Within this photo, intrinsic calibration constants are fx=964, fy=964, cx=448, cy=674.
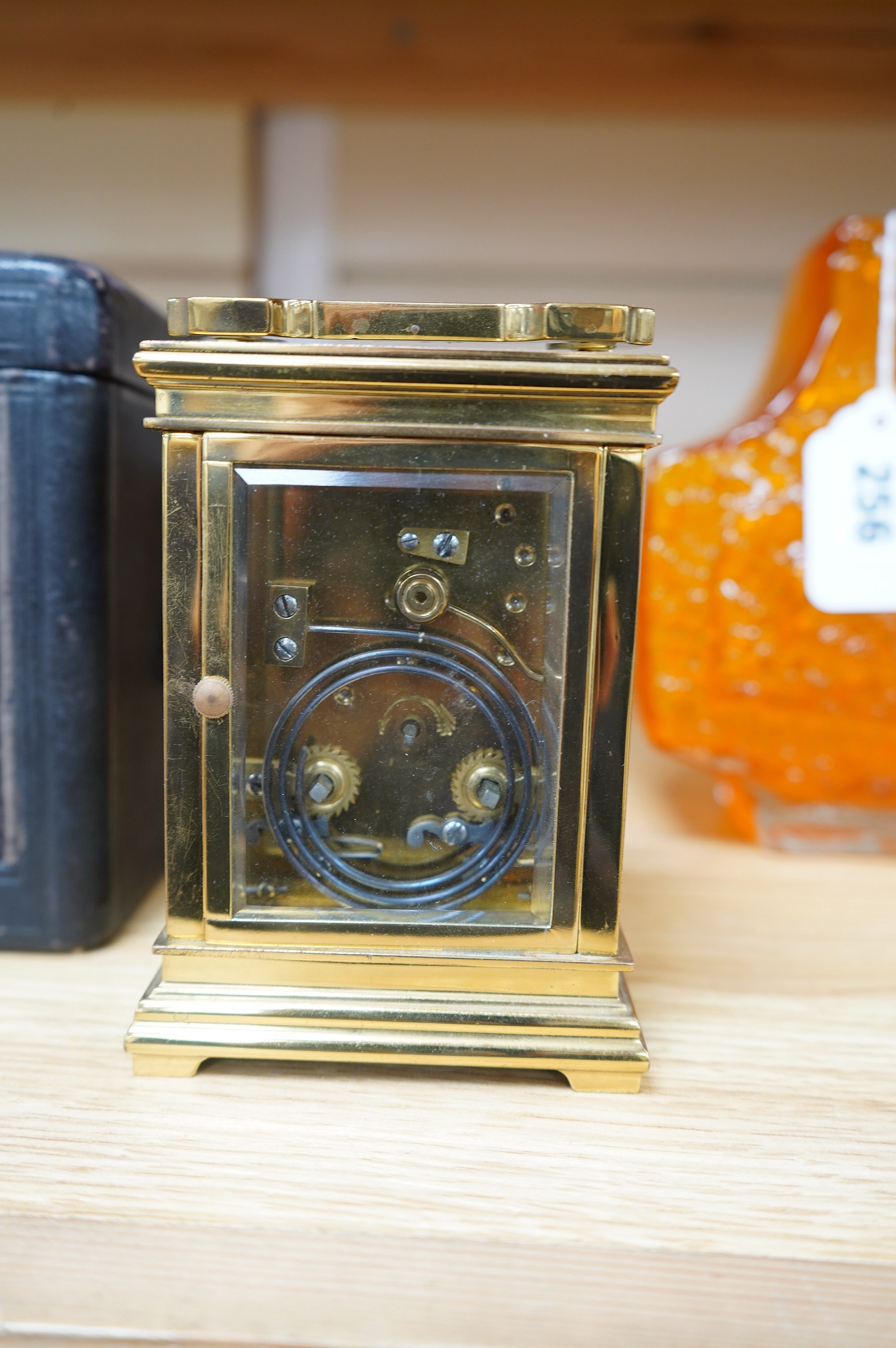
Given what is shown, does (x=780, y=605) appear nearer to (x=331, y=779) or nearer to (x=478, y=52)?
(x=331, y=779)

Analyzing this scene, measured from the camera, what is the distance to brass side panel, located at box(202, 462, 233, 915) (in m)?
0.49

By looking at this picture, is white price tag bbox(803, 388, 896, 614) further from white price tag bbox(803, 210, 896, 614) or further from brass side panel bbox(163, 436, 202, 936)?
brass side panel bbox(163, 436, 202, 936)

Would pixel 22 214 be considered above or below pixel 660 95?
below

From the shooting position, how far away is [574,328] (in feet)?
1.57

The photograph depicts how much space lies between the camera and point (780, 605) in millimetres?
788

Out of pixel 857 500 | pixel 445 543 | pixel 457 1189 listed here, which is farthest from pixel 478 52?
pixel 457 1189

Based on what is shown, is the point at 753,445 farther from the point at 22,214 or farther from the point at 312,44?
the point at 22,214

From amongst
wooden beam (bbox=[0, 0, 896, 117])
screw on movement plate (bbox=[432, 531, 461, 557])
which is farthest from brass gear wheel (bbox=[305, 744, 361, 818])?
wooden beam (bbox=[0, 0, 896, 117])

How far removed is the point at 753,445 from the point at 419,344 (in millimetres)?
393

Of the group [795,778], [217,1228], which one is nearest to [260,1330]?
[217,1228]

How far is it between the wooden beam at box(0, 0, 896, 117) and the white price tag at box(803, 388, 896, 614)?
1.47 feet

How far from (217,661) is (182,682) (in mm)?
22

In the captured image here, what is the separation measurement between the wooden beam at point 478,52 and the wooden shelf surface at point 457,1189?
2.93ft

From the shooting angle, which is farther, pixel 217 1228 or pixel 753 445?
pixel 753 445
